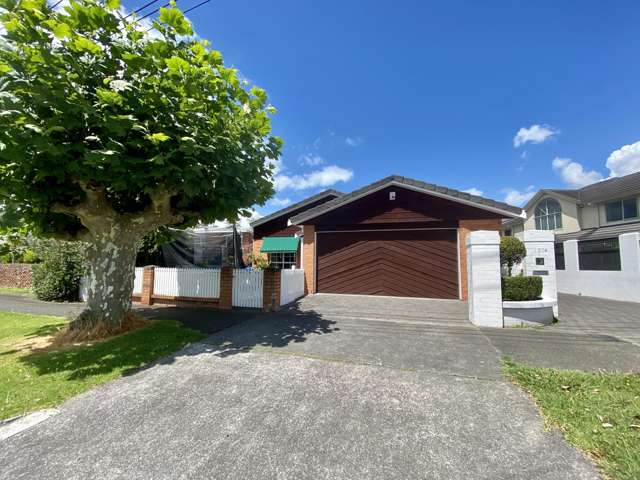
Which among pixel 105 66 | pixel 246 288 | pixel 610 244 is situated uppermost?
pixel 105 66

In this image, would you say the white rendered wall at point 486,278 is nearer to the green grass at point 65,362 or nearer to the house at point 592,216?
the green grass at point 65,362

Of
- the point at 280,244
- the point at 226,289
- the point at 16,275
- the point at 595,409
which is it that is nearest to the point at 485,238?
→ the point at 595,409

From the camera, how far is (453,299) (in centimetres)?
988

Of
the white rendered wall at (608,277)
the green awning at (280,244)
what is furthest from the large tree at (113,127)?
the white rendered wall at (608,277)

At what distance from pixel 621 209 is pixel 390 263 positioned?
1770cm

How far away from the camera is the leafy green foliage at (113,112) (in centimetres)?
406

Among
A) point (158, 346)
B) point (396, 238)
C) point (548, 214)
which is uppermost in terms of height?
point (548, 214)

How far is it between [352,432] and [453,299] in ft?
28.0

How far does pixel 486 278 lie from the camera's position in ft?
21.3

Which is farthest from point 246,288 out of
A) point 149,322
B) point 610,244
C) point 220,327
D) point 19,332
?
point 610,244

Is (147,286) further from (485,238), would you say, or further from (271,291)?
(485,238)

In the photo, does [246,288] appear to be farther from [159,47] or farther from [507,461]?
[507,461]

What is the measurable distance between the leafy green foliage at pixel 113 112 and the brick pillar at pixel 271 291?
3.17m

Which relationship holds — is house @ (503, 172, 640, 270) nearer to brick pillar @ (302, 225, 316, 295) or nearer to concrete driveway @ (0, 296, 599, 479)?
brick pillar @ (302, 225, 316, 295)
